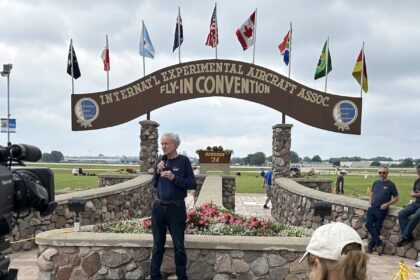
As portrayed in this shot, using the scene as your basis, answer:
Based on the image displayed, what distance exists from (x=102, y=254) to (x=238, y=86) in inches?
386

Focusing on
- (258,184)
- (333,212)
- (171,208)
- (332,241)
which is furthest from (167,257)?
(258,184)

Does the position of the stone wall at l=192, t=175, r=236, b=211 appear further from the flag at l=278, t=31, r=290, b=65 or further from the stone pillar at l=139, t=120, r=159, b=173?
the flag at l=278, t=31, r=290, b=65

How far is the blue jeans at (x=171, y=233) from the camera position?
457 centimetres

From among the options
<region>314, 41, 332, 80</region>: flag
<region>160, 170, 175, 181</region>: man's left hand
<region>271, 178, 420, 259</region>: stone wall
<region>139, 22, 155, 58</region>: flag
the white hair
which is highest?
<region>139, 22, 155, 58</region>: flag

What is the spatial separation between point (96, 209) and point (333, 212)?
18.2 feet

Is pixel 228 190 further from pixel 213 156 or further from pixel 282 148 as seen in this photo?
pixel 213 156

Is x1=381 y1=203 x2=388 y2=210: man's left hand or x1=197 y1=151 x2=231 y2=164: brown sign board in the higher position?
x1=197 y1=151 x2=231 y2=164: brown sign board

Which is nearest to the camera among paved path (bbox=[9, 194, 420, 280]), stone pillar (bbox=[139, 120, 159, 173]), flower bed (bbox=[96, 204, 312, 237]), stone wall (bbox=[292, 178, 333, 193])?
flower bed (bbox=[96, 204, 312, 237])

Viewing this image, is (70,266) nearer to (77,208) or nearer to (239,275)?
(77,208)

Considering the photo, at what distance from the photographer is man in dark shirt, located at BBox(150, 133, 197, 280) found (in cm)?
457

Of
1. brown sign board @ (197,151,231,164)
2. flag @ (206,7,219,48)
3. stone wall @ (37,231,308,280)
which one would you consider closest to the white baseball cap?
stone wall @ (37,231,308,280)

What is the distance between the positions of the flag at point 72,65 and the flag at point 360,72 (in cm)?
1010

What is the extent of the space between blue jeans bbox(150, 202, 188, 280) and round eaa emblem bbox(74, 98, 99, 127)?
10581 mm

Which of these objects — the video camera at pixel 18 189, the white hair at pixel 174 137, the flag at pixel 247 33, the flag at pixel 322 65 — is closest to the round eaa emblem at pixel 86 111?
the flag at pixel 247 33
